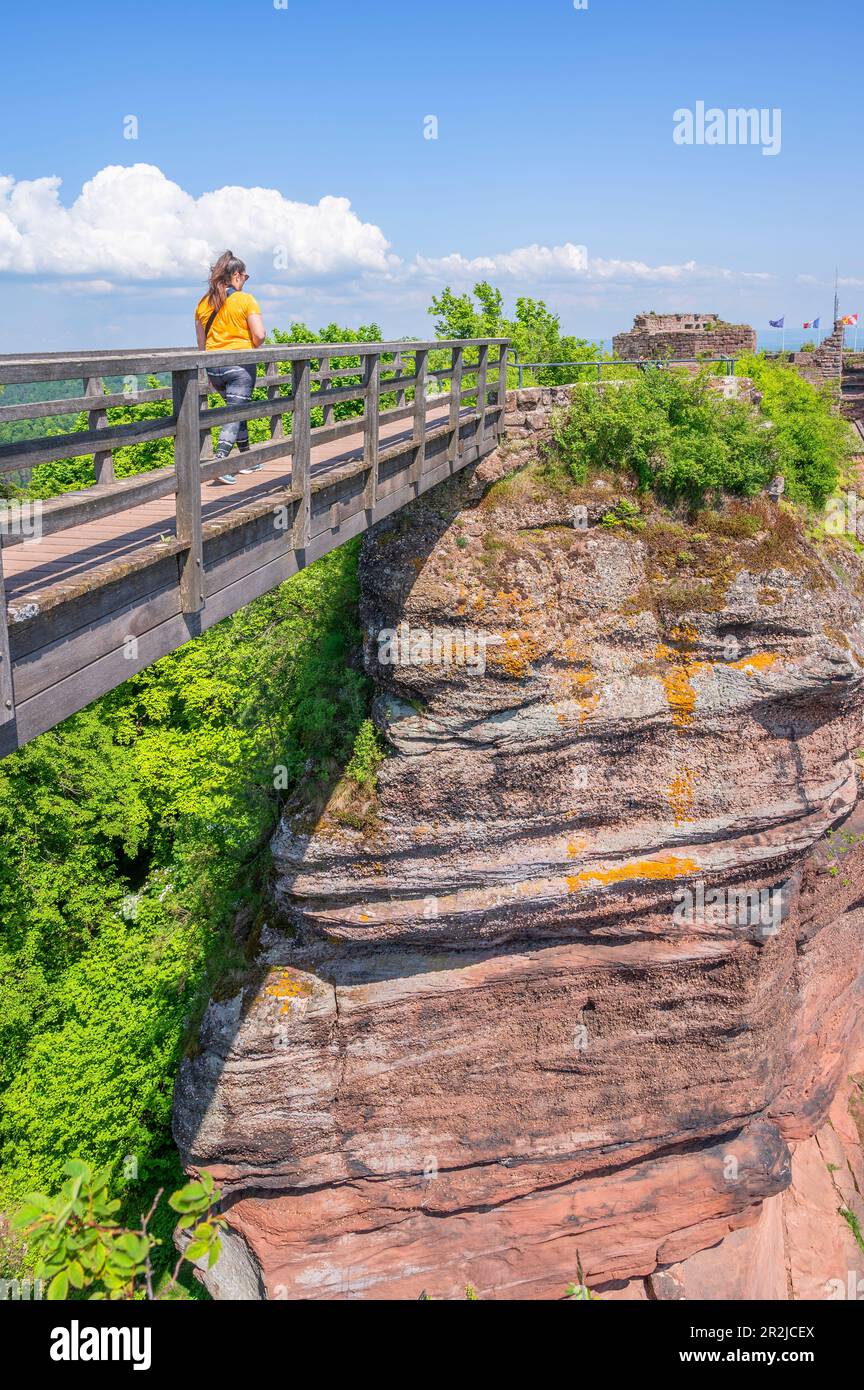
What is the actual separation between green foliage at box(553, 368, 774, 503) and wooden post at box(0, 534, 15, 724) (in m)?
8.94

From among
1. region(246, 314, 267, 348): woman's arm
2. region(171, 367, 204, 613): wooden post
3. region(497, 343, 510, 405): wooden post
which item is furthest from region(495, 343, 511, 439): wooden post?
region(171, 367, 204, 613): wooden post

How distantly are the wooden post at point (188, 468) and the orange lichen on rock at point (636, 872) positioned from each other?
736 centimetres

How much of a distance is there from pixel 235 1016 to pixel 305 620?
5679 millimetres

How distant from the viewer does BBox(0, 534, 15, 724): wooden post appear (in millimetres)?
3687

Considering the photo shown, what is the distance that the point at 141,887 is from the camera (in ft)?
69.8

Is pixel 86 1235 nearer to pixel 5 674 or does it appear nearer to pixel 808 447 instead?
pixel 5 674

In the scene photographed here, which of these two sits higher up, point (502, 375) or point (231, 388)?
point (502, 375)

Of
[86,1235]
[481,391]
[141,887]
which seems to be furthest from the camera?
[141,887]

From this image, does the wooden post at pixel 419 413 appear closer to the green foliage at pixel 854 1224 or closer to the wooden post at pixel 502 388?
the wooden post at pixel 502 388

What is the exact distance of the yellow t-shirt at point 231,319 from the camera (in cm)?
745

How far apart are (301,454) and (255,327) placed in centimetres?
164

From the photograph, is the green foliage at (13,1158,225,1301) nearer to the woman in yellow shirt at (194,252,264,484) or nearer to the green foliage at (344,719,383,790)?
the woman in yellow shirt at (194,252,264,484)

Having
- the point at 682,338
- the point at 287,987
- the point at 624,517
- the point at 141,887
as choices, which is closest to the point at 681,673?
the point at 624,517

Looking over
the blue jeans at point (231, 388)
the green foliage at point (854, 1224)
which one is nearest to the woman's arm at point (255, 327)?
the blue jeans at point (231, 388)
